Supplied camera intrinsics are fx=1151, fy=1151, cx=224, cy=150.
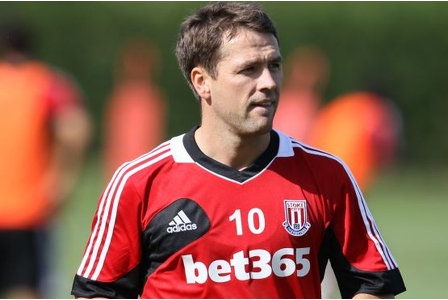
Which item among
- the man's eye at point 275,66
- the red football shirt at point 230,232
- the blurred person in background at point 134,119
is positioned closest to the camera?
the red football shirt at point 230,232

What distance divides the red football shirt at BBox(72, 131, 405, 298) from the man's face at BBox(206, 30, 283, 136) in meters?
0.19

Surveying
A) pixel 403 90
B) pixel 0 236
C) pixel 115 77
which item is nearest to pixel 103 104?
pixel 115 77

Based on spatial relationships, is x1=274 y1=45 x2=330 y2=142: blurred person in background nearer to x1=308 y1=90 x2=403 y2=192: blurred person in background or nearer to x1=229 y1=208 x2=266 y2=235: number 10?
x1=308 y1=90 x2=403 y2=192: blurred person in background

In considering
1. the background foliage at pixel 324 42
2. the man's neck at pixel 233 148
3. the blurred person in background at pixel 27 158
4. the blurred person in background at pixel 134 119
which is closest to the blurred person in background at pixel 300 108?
the blurred person in background at pixel 134 119

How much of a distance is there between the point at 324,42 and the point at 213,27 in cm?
1921

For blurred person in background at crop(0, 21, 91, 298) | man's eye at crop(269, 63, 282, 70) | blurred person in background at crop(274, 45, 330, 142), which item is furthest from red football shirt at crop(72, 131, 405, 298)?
blurred person in background at crop(274, 45, 330, 142)

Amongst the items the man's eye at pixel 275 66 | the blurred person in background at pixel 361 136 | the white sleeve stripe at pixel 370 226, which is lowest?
the blurred person in background at pixel 361 136

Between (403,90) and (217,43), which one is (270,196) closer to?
(217,43)

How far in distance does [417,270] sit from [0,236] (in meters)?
5.37

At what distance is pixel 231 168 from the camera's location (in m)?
4.64

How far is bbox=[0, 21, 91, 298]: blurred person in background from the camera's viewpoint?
8312 mm

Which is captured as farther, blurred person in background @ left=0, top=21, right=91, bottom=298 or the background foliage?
the background foliage

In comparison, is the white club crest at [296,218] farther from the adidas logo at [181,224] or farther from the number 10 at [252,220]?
the adidas logo at [181,224]

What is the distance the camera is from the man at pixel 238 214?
4480mm
